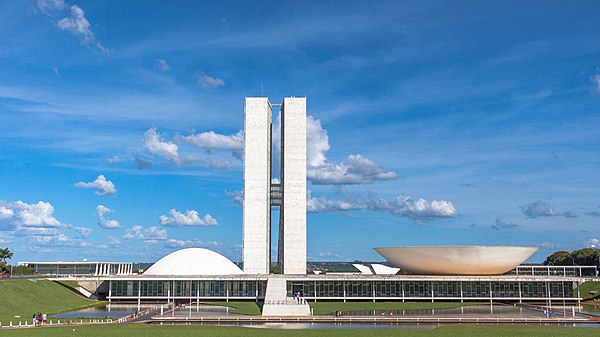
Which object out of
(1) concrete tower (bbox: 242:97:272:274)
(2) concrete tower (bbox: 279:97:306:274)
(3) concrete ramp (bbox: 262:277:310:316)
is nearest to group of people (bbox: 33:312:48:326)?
(3) concrete ramp (bbox: 262:277:310:316)

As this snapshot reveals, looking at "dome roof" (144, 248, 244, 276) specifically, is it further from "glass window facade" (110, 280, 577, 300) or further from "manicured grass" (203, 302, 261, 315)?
"manicured grass" (203, 302, 261, 315)

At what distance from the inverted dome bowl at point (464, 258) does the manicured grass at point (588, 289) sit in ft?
27.6

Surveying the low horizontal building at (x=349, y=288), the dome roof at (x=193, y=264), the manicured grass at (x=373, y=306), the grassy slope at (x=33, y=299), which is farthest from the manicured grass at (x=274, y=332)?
the dome roof at (x=193, y=264)

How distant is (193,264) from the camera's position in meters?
72.8

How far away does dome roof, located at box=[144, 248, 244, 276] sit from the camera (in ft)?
235

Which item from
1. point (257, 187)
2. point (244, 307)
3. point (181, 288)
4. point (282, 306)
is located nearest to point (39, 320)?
point (282, 306)

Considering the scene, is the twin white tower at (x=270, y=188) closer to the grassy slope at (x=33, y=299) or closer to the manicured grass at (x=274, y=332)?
the grassy slope at (x=33, y=299)

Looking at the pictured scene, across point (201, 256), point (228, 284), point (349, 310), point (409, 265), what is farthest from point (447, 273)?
point (201, 256)

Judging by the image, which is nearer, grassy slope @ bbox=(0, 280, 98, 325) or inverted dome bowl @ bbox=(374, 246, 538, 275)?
grassy slope @ bbox=(0, 280, 98, 325)

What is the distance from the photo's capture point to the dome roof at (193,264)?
235ft

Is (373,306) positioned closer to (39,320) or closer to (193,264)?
(193,264)

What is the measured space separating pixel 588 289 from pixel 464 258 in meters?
18.4

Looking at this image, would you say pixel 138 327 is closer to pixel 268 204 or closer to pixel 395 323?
pixel 395 323

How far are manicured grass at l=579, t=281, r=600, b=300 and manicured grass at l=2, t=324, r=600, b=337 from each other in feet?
112
